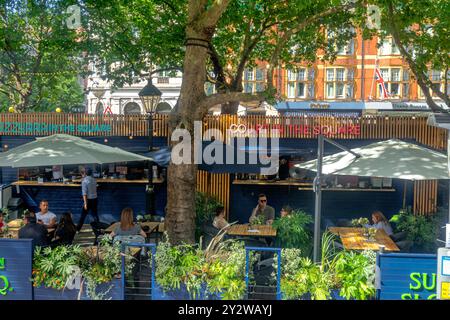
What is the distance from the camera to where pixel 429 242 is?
11.3 meters

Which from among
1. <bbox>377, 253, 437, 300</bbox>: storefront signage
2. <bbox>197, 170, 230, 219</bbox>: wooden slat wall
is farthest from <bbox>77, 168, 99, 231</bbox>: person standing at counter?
<bbox>377, 253, 437, 300</bbox>: storefront signage

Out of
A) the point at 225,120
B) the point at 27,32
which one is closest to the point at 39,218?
the point at 225,120

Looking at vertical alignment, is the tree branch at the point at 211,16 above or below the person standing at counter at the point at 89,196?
above

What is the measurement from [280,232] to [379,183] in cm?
555

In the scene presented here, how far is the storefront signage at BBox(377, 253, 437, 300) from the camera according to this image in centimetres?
657

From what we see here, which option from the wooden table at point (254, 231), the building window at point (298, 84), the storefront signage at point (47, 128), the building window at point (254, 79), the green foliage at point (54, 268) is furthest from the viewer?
the building window at point (298, 84)

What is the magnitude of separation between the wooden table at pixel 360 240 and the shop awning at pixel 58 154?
484 cm

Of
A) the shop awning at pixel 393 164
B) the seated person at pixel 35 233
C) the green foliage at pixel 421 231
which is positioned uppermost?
the shop awning at pixel 393 164

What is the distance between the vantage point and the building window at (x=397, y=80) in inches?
1421

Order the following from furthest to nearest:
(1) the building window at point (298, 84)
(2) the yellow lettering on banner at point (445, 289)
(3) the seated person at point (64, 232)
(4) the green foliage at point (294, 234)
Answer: (1) the building window at point (298, 84) < (4) the green foliage at point (294, 234) < (3) the seated person at point (64, 232) < (2) the yellow lettering on banner at point (445, 289)

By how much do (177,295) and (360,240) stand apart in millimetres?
4789

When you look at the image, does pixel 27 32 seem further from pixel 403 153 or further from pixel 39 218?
pixel 403 153

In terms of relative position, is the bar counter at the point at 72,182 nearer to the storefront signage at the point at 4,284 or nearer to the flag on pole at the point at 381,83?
the storefront signage at the point at 4,284

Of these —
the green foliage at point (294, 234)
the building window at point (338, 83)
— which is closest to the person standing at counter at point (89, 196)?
the green foliage at point (294, 234)
